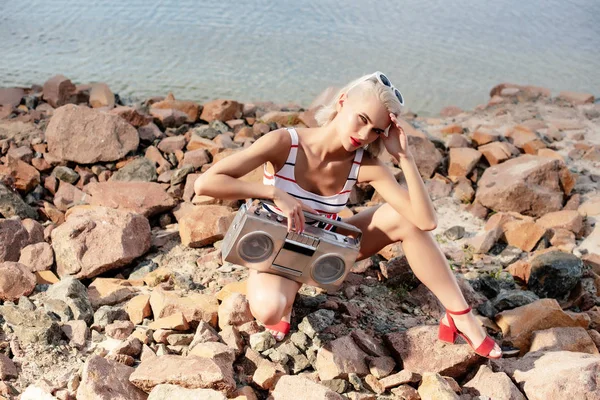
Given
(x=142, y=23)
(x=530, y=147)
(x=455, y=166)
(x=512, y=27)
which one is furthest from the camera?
(x=512, y=27)

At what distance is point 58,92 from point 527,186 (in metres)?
5.14

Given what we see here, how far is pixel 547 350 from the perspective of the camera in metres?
3.24

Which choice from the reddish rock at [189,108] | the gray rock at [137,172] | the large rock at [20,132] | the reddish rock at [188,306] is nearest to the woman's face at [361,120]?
the reddish rock at [188,306]

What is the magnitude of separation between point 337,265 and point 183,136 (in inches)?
126

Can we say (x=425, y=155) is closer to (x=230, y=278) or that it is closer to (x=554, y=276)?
(x=554, y=276)

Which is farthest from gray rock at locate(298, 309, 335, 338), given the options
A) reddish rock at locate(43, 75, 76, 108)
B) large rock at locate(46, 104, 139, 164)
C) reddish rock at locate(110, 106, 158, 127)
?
reddish rock at locate(43, 75, 76, 108)

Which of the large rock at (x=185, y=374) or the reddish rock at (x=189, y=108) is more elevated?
the large rock at (x=185, y=374)

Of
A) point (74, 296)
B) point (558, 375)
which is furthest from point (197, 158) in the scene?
point (558, 375)

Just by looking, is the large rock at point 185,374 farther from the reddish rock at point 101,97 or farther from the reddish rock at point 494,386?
the reddish rock at point 101,97

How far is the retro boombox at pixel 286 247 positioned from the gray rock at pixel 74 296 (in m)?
0.83

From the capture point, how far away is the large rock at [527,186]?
5031 mm

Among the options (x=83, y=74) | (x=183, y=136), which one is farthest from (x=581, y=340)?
(x=83, y=74)

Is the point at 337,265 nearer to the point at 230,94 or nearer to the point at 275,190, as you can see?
the point at 275,190

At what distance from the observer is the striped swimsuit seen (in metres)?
3.07
